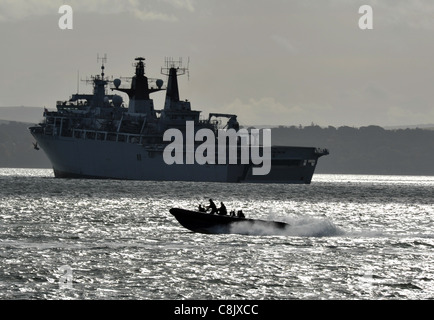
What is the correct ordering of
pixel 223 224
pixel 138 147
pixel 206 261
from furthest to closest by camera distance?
pixel 138 147
pixel 223 224
pixel 206 261

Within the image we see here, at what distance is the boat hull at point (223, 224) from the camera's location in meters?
59.4

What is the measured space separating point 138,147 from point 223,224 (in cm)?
12346

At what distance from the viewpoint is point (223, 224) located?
59531 mm

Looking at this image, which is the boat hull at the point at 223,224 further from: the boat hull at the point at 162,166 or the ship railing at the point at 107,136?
the ship railing at the point at 107,136

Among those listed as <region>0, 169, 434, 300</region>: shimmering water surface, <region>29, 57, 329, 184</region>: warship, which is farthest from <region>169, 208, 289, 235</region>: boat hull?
<region>29, 57, 329, 184</region>: warship

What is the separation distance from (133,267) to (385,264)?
1242 centimetres

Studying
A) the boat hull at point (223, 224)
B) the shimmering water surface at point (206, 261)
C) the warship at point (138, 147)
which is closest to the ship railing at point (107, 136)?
the warship at point (138, 147)

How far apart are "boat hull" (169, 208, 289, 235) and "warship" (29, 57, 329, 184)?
114076mm

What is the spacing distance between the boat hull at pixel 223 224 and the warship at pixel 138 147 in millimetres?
114076

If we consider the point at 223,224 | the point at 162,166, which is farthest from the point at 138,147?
the point at 223,224

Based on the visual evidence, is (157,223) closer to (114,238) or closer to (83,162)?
(114,238)

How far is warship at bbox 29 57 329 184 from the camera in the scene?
591ft

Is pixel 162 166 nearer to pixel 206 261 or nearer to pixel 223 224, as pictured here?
pixel 223 224
